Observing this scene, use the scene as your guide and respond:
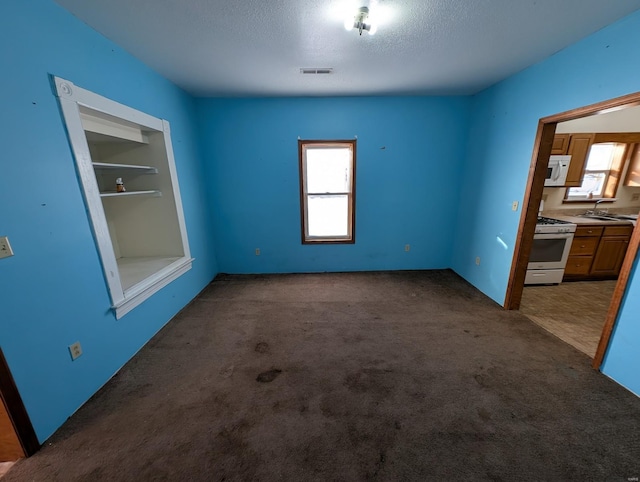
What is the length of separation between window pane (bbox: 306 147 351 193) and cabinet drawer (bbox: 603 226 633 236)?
3473 mm

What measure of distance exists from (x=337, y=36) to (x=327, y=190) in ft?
6.68

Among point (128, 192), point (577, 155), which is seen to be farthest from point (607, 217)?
point (128, 192)

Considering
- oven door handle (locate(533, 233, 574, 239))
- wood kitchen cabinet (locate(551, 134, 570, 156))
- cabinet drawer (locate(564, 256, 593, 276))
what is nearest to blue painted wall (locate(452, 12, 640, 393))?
oven door handle (locate(533, 233, 574, 239))

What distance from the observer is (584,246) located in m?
3.33

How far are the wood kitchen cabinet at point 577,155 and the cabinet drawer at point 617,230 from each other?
27.6 inches

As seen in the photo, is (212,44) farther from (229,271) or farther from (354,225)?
(229,271)

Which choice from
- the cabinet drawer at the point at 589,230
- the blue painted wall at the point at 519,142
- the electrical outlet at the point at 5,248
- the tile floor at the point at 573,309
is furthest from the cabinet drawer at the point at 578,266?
the electrical outlet at the point at 5,248

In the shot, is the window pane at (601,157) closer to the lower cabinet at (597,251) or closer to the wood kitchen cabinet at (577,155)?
the wood kitchen cabinet at (577,155)

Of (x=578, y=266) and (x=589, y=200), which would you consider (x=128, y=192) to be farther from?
(x=589, y=200)

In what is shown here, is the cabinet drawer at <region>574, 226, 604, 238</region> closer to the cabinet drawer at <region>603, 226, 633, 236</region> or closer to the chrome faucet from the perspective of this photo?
the cabinet drawer at <region>603, 226, 633, 236</region>

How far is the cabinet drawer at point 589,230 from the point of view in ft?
10.7

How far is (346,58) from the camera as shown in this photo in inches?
87.4

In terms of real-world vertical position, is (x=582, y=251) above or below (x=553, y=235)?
below

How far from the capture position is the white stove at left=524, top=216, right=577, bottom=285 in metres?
3.18
